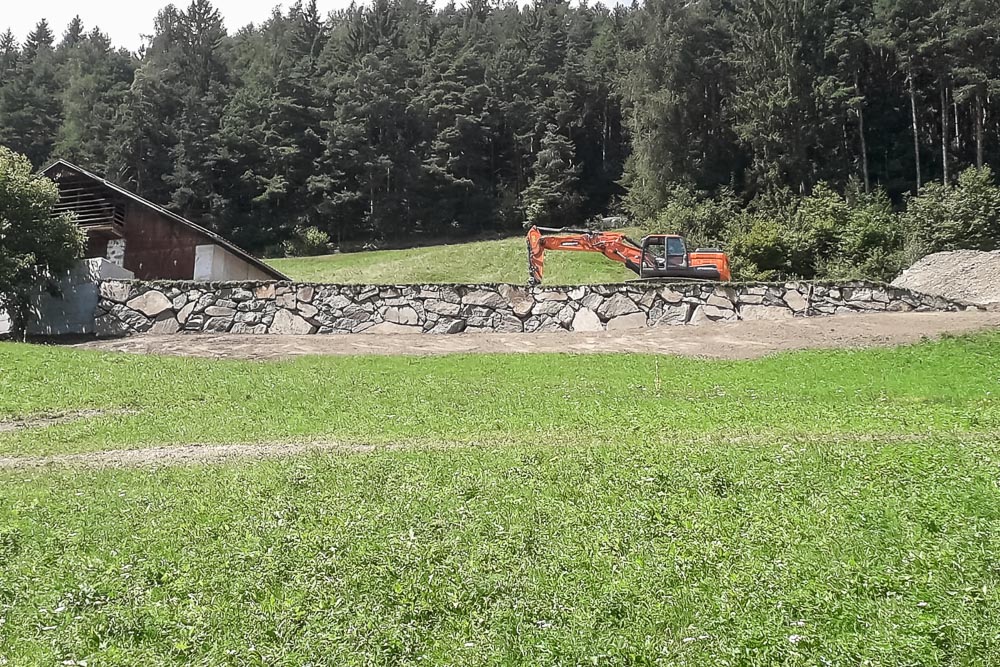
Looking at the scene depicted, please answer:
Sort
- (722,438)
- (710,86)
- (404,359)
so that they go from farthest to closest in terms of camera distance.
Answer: (710,86) → (404,359) → (722,438)

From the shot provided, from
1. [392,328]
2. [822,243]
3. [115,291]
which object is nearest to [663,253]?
[392,328]

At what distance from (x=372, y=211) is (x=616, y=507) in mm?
61271

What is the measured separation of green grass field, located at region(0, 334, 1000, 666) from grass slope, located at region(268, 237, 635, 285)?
24.6 m

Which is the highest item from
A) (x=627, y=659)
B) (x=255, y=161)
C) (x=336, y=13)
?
(x=336, y=13)

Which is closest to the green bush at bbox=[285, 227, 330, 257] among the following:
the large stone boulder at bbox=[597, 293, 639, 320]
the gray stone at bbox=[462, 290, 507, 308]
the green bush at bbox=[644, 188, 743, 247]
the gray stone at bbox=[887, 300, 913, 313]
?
the green bush at bbox=[644, 188, 743, 247]

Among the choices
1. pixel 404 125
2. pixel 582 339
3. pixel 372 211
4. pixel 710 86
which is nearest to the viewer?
pixel 582 339

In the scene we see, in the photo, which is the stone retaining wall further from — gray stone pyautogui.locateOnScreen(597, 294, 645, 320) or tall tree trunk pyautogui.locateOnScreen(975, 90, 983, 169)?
tall tree trunk pyautogui.locateOnScreen(975, 90, 983, 169)

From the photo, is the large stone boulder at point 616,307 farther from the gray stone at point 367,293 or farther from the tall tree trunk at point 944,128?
the tall tree trunk at point 944,128

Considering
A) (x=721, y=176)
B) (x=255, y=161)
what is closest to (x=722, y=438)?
(x=721, y=176)

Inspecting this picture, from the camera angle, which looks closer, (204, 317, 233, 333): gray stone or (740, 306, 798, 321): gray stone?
(204, 317, 233, 333): gray stone

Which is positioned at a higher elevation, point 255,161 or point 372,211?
point 255,161

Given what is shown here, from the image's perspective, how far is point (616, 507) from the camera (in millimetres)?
6066

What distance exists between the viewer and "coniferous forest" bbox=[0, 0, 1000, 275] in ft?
166

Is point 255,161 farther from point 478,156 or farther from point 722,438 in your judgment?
point 722,438
